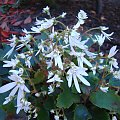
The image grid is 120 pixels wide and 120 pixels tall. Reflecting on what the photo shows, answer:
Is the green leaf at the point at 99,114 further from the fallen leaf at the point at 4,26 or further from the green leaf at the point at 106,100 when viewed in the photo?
the fallen leaf at the point at 4,26

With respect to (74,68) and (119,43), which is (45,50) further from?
(119,43)

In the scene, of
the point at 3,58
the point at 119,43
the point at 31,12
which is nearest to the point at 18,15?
the point at 31,12

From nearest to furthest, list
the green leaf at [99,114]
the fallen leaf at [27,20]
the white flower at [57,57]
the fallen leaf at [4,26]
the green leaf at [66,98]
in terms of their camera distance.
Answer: the white flower at [57,57], the green leaf at [66,98], the green leaf at [99,114], the fallen leaf at [4,26], the fallen leaf at [27,20]

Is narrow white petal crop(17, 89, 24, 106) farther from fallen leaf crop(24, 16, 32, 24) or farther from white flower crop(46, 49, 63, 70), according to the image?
fallen leaf crop(24, 16, 32, 24)

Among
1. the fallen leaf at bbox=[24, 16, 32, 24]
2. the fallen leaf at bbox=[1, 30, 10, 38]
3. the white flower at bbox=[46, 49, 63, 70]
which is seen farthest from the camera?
the fallen leaf at bbox=[24, 16, 32, 24]

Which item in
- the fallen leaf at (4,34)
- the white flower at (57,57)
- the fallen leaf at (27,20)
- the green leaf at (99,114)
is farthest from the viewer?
the fallen leaf at (27,20)

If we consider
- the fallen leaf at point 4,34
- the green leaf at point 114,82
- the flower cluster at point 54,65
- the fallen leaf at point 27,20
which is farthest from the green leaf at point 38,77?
the fallen leaf at point 27,20

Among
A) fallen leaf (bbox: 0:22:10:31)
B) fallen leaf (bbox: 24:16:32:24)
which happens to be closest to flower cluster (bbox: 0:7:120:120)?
fallen leaf (bbox: 0:22:10:31)
